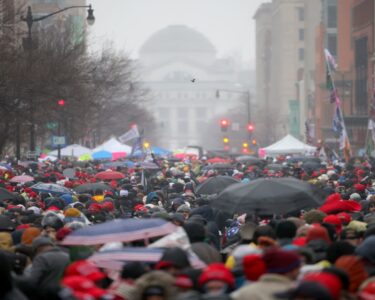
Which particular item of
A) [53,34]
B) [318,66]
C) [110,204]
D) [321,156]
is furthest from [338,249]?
[318,66]

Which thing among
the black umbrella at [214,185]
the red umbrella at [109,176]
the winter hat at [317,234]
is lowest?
the red umbrella at [109,176]

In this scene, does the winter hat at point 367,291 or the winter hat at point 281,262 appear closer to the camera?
the winter hat at point 367,291

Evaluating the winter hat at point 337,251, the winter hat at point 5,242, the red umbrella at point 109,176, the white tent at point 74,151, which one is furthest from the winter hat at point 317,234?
the white tent at point 74,151

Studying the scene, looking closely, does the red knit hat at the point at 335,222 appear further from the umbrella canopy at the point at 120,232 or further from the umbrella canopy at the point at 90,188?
the umbrella canopy at the point at 90,188

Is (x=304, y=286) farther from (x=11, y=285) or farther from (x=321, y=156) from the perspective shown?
(x=321, y=156)

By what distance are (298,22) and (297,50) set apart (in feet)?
11.3

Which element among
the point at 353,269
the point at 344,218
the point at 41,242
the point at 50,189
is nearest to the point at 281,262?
the point at 353,269

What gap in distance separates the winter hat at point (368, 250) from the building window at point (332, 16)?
94610 millimetres

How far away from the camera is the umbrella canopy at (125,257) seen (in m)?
Result: 11.8

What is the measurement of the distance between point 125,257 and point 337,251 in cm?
Answer: 184

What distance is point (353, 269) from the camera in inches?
429

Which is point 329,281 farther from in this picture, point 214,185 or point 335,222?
point 214,185

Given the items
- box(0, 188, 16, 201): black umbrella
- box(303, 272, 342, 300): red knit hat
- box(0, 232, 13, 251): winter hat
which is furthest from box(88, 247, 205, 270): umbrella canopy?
box(0, 188, 16, 201): black umbrella

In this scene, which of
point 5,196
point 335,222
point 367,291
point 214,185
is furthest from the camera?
point 214,185
